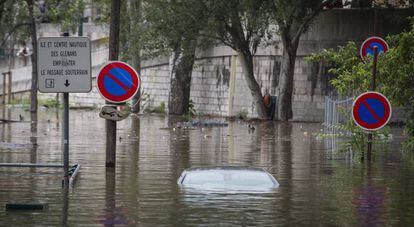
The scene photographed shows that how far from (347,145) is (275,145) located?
641cm

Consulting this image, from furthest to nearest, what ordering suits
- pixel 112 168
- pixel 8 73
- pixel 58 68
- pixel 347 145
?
pixel 8 73 → pixel 347 145 → pixel 112 168 → pixel 58 68

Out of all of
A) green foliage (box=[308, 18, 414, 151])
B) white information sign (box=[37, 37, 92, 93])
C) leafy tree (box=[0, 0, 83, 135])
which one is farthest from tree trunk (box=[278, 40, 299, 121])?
white information sign (box=[37, 37, 92, 93])

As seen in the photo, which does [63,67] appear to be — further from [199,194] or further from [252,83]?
[252,83]

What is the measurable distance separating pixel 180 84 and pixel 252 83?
6.35 meters

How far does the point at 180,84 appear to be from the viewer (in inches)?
2122

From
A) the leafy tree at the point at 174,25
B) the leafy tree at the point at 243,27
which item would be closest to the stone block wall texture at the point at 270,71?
the leafy tree at the point at 243,27

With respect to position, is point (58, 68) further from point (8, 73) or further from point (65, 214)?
point (8, 73)

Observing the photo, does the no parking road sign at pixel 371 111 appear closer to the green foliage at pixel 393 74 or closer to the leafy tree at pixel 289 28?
the green foliage at pixel 393 74

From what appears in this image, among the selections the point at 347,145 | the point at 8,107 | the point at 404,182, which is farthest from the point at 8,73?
the point at 404,182

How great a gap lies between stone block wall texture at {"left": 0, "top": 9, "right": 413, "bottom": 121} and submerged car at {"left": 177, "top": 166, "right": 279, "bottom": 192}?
88.8 ft

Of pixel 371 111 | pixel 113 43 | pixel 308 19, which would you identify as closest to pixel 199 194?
pixel 113 43

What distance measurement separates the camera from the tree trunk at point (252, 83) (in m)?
47.6

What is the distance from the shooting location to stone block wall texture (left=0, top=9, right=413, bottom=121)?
47344 millimetres

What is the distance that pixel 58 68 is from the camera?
699 inches
